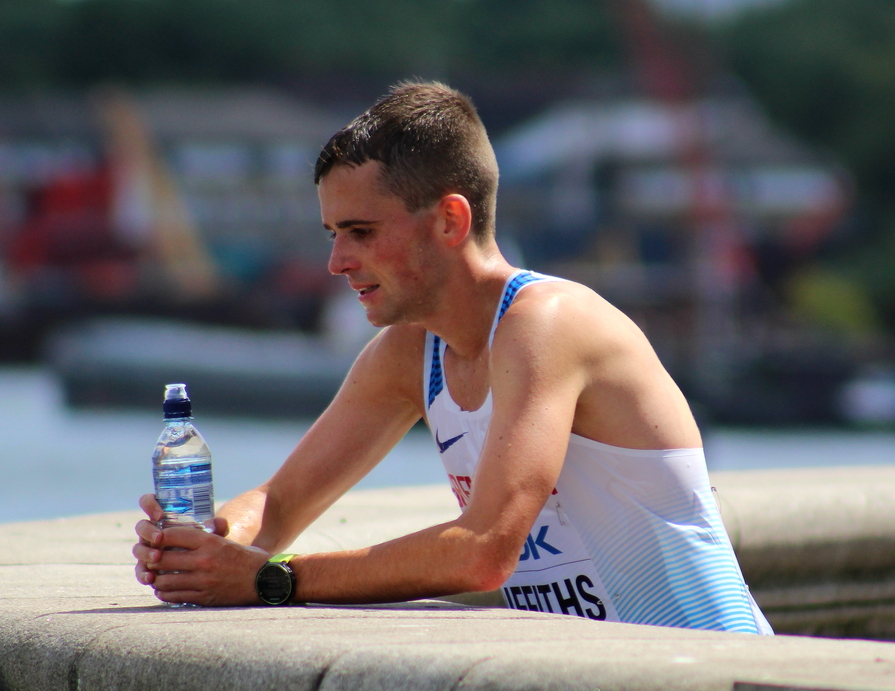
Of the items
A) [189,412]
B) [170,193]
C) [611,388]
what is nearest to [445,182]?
[611,388]

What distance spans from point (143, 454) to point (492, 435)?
1981cm

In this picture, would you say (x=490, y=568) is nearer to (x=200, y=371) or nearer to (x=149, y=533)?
(x=149, y=533)

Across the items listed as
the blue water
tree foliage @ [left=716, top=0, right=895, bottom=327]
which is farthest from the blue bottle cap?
tree foliage @ [left=716, top=0, right=895, bottom=327]

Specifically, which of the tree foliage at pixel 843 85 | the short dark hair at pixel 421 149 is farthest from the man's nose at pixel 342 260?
the tree foliage at pixel 843 85

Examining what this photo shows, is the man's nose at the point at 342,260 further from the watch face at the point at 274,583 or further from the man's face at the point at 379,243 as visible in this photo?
the watch face at the point at 274,583

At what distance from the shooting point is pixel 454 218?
2477mm

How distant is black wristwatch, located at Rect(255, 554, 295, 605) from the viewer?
7.47 feet

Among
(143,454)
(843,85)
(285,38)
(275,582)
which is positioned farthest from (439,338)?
(285,38)

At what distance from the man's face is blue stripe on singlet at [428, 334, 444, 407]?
5.9 inches

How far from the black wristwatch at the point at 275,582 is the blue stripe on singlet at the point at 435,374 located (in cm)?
51

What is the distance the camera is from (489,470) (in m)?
2.19

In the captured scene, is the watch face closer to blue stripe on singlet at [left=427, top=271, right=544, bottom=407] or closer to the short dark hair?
blue stripe on singlet at [left=427, top=271, right=544, bottom=407]

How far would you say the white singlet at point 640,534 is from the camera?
7.77 ft

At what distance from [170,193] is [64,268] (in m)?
4.55
